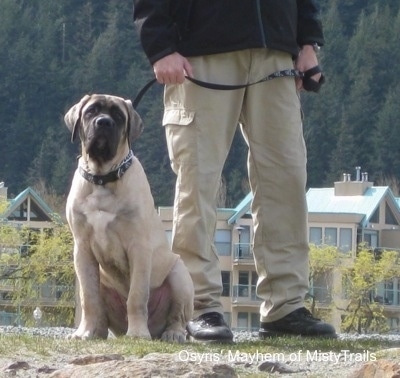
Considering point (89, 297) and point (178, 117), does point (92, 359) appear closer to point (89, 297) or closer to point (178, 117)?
point (89, 297)

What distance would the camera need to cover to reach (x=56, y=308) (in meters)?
32.5

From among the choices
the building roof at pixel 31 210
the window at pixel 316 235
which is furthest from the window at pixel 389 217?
the building roof at pixel 31 210

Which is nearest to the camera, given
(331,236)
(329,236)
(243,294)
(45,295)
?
(243,294)

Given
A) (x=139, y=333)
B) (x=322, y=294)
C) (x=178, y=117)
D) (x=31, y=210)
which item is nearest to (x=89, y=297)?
(x=139, y=333)

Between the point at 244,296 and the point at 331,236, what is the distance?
469 cm

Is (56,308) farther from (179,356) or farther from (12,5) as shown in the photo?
(12,5)

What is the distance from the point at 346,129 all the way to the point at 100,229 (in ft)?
178

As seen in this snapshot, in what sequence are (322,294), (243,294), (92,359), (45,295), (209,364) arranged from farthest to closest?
(45,295), (243,294), (322,294), (92,359), (209,364)

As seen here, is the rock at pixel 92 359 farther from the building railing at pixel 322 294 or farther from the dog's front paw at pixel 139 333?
the building railing at pixel 322 294

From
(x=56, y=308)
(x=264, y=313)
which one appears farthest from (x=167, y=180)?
(x=264, y=313)

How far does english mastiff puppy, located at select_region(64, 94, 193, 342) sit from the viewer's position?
624 cm

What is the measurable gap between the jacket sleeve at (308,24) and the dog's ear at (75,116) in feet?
3.48

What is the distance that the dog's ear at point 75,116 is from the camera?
646 cm

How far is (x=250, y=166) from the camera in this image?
664 centimetres
